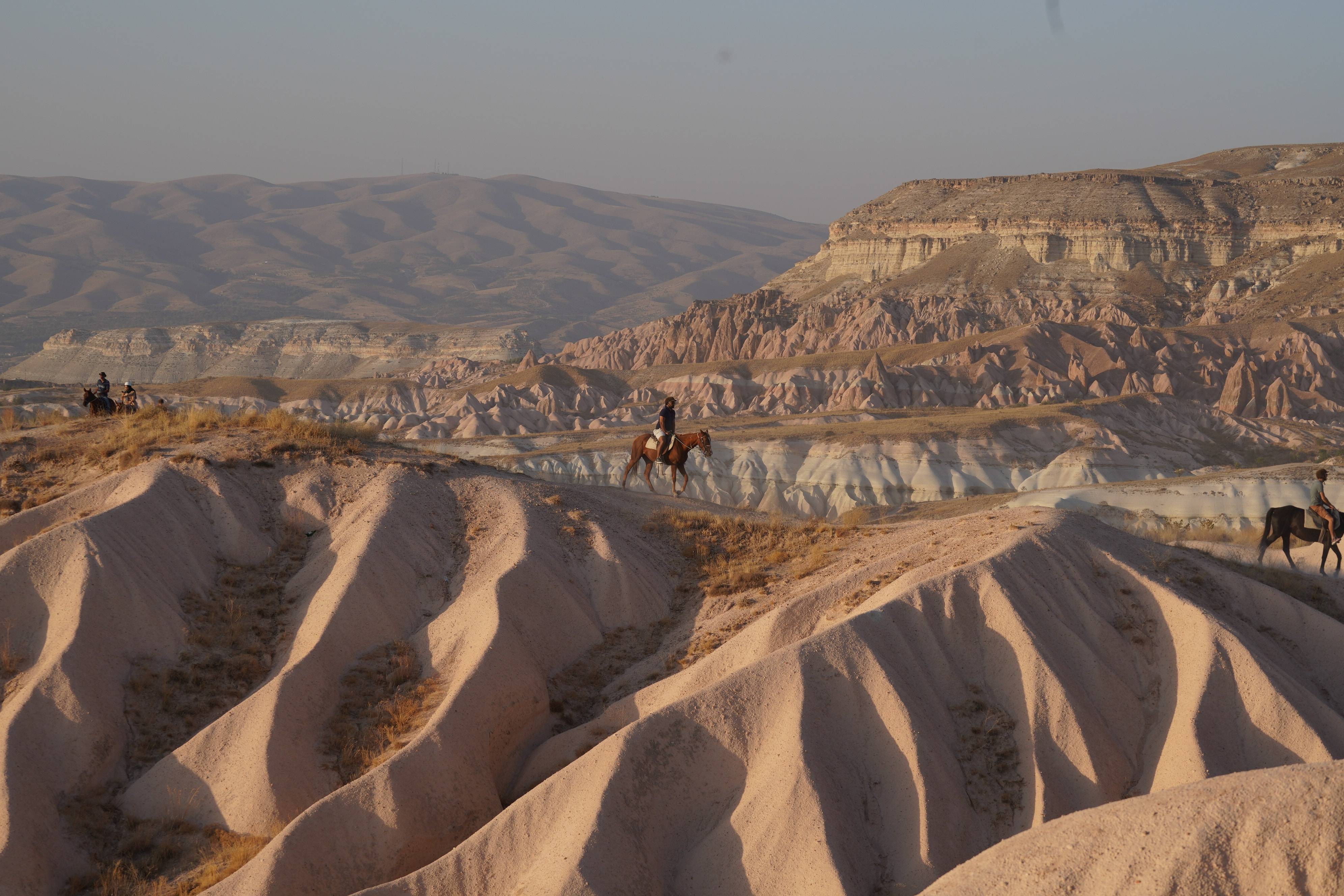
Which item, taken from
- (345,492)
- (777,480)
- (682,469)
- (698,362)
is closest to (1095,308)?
(698,362)

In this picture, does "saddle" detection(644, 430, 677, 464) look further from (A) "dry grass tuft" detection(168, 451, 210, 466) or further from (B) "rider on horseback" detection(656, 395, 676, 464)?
(A) "dry grass tuft" detection(168, 451, 210, 466)

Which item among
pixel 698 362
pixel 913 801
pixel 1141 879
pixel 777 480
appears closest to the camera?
pixel 1141 879

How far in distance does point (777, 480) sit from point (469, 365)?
3478 inches

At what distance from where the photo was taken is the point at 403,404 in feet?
372

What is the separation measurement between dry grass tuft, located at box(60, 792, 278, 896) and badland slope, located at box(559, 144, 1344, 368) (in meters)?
109

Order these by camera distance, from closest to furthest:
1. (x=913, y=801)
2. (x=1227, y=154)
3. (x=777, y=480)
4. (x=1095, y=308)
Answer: (x=913, y=801), (x=777, y=480), (x=1095, y=308), (x=1227, y=154)

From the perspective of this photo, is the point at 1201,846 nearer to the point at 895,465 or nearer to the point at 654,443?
the point at 654,443

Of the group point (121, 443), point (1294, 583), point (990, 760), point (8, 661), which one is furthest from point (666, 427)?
point (8, 661)

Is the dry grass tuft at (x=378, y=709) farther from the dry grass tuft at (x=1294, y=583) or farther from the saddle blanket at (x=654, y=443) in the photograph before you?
the dry grass tuft at (x=1294, y=583)

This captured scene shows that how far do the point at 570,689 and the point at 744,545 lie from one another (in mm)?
5787

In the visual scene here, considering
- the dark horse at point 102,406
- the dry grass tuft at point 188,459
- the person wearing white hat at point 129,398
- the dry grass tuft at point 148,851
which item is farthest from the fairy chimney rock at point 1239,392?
the dry grass tuft at point 148,851

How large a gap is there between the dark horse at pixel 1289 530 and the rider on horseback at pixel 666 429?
13.7 m

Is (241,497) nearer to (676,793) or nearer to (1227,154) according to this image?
(676,793)

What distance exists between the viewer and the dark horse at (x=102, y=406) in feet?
94.3
